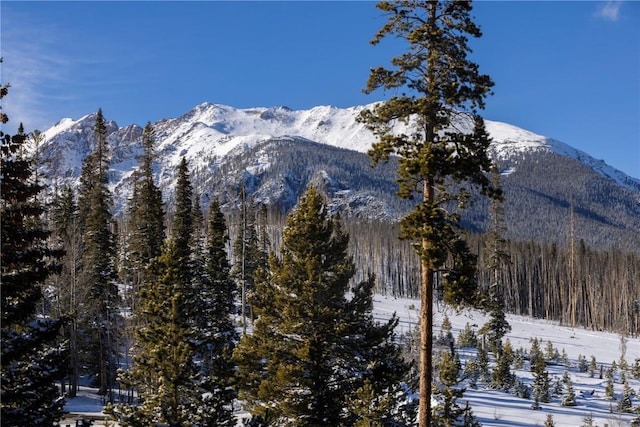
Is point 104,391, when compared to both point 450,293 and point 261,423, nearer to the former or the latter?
point 261,423

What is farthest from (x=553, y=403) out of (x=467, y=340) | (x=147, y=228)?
(x=147, y=228)

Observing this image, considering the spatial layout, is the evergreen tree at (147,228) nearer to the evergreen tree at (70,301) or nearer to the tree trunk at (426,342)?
the evergreen tree at (70,301)

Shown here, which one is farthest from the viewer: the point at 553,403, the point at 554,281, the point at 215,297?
the point at 554,281

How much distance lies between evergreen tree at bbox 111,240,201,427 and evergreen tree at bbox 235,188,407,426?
6.01 ft

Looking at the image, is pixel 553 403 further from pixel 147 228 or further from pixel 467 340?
pixel 147 228

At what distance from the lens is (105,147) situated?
Answer: 5028cm

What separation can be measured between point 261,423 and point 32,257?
885 centimetres

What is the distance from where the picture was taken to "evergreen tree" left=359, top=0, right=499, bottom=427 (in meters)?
12.3

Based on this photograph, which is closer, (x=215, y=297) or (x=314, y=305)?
(x=314, y=305)

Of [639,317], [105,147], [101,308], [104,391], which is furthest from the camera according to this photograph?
[639,317]

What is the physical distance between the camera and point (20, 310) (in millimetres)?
12500

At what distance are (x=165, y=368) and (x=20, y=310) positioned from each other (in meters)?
6.31

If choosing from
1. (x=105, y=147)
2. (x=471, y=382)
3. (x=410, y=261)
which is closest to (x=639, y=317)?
(x=410, y=261)

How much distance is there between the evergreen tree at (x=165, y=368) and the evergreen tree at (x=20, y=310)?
442cm
